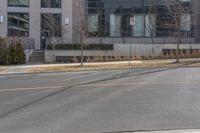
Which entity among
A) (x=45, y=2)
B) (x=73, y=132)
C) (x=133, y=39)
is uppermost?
(x=45, y=2)

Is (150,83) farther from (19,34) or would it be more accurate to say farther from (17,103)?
(19,34)

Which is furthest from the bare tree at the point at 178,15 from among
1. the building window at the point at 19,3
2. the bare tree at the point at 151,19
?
the building window at the point at 19,3

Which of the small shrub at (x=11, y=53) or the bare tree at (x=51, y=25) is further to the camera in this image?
the bare tree at (x=51, y=25)

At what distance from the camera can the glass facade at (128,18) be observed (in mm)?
47250

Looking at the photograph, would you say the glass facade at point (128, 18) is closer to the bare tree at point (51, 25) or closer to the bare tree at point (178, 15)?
the bare tree at point (51, 25)

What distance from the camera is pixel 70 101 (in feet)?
41.0

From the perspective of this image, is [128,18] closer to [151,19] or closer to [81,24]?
[151,19]

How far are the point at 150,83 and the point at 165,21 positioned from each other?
31.0 meters

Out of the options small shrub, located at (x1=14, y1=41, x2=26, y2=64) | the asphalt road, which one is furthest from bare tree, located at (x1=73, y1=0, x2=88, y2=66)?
the asphalt road

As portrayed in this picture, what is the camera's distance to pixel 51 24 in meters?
43.6

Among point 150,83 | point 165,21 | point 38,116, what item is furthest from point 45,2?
point 38,116

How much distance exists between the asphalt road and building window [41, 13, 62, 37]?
87.7 ft

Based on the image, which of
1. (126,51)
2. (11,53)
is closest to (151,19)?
(126,51)

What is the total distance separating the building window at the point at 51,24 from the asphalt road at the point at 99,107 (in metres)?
26.7
